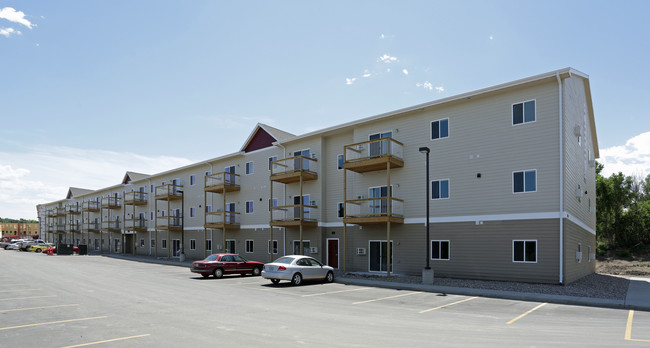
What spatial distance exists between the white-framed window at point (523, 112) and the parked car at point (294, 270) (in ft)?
38.8

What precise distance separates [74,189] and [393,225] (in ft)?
225

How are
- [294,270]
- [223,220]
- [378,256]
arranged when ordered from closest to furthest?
[294,270] < [378,256] < [223,220]

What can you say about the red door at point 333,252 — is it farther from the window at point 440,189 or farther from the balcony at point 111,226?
the balcony at point 111,226

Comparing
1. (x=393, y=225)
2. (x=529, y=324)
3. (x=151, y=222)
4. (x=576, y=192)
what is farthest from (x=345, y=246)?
(x=151, y=222)

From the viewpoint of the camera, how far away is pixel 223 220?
34688 millimetres

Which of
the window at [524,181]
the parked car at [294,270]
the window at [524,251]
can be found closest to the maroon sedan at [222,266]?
the parked car at [294,270]

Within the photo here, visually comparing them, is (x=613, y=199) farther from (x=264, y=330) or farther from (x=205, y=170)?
(x=264, y=330)

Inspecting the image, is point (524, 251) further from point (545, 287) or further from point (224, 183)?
point (224, 183)

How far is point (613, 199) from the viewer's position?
145 ft

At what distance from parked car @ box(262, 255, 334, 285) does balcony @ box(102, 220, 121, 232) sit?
41.3 meters

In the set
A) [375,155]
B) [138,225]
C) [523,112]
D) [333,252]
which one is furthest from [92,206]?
[523,112]

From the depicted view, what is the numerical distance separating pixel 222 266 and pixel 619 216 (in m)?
41.4

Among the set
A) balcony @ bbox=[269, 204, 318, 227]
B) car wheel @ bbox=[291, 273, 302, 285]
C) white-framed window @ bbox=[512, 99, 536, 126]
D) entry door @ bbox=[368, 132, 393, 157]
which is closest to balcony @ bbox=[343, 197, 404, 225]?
entry door @ bbox=[368, 132, 393, 157]

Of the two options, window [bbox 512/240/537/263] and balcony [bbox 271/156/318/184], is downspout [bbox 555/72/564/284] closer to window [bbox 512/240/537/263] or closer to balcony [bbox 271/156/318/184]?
window [bbox 512/240/537/263]
